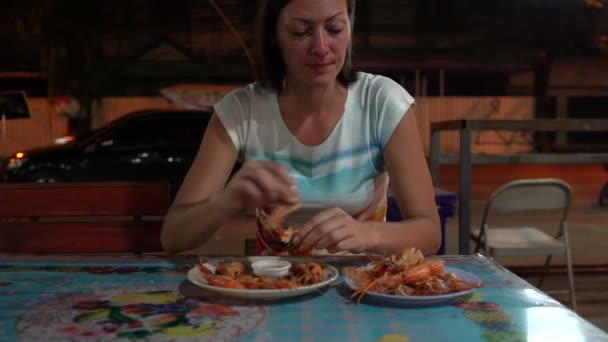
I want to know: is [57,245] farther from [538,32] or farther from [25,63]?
[538,32]

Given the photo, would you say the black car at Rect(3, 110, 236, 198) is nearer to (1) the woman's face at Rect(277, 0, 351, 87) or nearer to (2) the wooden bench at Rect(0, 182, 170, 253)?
(2) the wooden bench at Rect(0, 182, 170, 253)

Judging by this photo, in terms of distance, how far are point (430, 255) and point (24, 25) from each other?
1726 cm

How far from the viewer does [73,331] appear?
1.18m

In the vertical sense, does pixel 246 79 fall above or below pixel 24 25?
below

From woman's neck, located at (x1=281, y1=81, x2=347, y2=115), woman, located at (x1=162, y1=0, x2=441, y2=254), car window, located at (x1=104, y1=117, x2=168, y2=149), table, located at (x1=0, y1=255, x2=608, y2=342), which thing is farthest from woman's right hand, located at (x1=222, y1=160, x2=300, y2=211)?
car window, located at (x1=104, y1=117, x2=168, y2=149)

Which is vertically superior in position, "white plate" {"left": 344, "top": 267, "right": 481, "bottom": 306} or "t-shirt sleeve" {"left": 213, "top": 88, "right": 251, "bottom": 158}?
"t-shirt sleeve" {"left": 213, "top": 88, "right": 251, "bottom": 158}

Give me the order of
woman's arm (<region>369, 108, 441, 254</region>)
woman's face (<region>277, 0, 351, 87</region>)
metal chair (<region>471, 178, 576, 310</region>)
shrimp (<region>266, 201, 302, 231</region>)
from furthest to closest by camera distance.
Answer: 1. metal chair (<region>471, 178, 576, 310</region>)
2. woman's face (<region>277, 0, 351, 87</region>)
3. woman's arm (<region>369, 108, 441, 254</region>)
4. shrimp (<region>266, 201, 302, 231</region>)

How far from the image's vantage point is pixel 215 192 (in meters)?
1.86

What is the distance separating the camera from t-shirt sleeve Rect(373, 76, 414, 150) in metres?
2.07

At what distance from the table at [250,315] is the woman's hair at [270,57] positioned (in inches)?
35.7

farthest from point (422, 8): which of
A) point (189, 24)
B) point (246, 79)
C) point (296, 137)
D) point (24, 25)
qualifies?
point (296, 137)

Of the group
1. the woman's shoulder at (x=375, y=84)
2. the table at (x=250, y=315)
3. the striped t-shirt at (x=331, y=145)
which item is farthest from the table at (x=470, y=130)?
the table at (x=250, y=315)

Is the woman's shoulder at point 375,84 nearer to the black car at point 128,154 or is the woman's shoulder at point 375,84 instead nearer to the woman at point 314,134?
the woman at point 314,134

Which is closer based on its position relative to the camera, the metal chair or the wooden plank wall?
the metal chair
